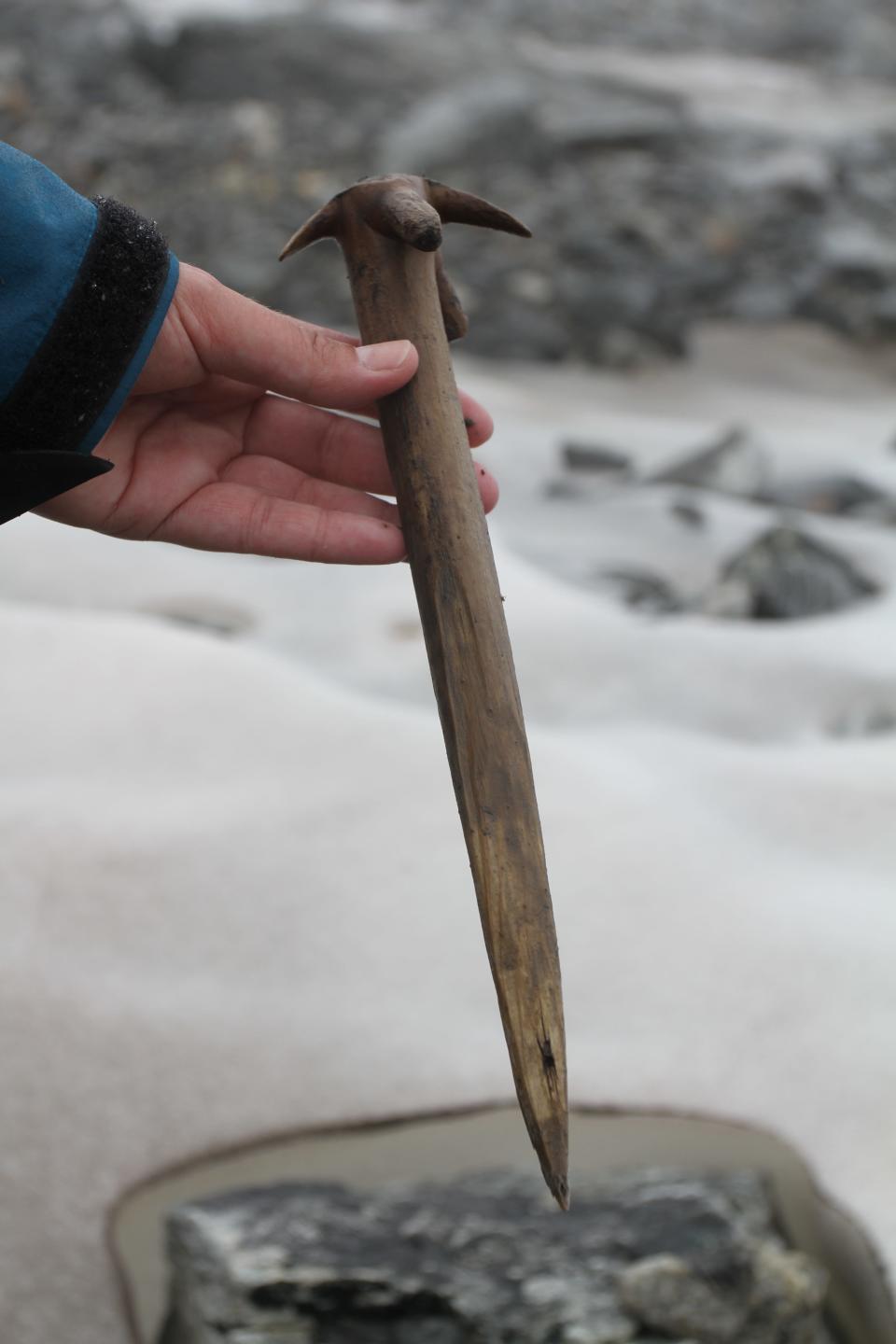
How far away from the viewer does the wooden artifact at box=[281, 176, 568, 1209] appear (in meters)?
0.82

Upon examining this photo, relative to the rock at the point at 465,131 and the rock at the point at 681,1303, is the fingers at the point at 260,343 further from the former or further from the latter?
the rock at the point at 465,131

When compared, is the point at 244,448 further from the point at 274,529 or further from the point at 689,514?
the point at 689,514

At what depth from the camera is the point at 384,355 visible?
3.33 feet

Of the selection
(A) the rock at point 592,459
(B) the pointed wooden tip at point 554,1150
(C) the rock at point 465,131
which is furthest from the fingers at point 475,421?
(C) the rock at point 465,131

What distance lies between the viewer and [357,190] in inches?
41.3

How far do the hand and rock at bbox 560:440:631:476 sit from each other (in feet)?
7.62

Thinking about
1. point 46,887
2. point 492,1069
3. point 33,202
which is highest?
point 33,202

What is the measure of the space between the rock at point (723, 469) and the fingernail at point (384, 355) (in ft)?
8.12

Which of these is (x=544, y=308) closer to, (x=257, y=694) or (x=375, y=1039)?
(x=257, y=694)

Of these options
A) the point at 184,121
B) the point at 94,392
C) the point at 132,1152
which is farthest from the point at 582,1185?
the point at 184,121

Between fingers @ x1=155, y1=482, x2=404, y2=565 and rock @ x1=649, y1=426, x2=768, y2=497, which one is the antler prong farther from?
rock @ x1=649, y1=426, x2=768, y2=497

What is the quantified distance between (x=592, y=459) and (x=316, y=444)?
2.36 m

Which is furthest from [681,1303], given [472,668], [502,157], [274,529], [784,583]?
[502,157]

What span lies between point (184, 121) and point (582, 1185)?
504 cm
